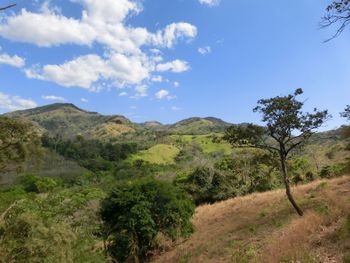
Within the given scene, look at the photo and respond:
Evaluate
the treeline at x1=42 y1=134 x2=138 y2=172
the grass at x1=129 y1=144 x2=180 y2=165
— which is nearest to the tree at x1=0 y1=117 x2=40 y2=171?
the treeline at x1=42 y1=134 x2=138 y2=172

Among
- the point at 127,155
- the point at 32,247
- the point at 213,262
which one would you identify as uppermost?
the point at 127,155

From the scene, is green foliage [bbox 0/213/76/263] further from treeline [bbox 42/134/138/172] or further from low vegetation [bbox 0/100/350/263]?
treeline [bbox 42/134/138/172]

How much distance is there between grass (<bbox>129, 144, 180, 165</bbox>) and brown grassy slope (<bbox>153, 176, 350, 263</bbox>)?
11153 centimetres

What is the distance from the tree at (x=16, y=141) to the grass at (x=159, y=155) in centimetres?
12783

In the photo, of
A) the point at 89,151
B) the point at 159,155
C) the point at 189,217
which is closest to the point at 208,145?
the point at 159,155

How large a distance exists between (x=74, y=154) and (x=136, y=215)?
131m

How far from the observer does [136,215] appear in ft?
99.4

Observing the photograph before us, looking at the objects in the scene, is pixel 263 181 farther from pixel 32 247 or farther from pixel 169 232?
pixel 32 247

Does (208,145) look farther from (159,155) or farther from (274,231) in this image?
(274,231)

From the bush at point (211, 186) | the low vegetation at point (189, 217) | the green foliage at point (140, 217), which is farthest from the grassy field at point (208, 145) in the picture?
the green foliage at point (140, 217)

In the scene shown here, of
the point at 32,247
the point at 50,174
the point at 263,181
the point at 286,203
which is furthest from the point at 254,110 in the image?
the point at 50,174

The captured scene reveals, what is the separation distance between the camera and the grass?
498 feet

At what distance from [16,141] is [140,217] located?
46.5ft

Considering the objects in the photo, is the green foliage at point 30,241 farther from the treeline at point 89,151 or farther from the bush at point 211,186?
the treeline at point 89,151
